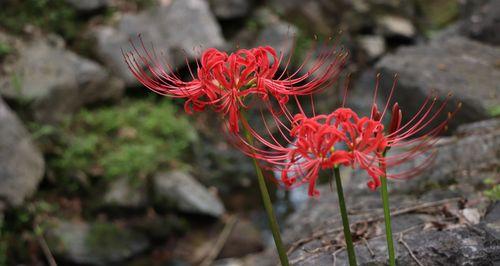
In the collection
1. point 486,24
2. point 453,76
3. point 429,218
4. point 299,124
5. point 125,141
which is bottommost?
point 125,141

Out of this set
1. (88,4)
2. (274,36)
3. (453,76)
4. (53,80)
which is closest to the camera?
(453,76)

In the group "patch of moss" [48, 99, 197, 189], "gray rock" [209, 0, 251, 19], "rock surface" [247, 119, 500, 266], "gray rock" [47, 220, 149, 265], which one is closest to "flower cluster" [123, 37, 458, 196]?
"rock surface" [247, 119, 500, 266]

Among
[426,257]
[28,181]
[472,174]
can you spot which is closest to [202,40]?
[28,181]

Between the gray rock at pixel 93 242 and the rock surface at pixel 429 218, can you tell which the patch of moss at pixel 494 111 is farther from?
the gray rock at pixel 93 242

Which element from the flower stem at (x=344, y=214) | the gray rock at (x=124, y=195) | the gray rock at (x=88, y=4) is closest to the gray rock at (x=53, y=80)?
the gray rock at (x=88, y=4)

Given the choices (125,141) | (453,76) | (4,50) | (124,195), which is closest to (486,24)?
(453,76)

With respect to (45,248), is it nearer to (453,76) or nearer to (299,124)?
(453,76)
